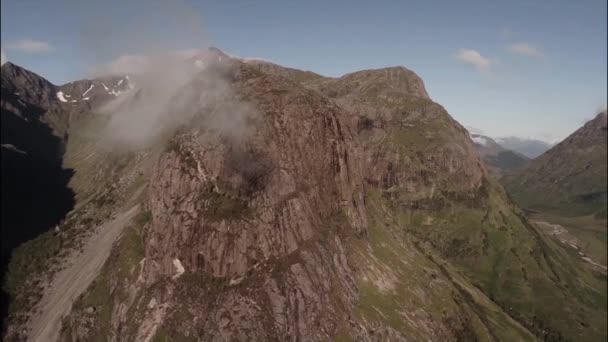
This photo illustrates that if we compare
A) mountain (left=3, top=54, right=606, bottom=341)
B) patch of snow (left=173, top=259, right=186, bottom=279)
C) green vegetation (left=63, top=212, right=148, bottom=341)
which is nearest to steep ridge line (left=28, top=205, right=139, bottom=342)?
mountain (left=3, top=54, right=606, bottom=341)

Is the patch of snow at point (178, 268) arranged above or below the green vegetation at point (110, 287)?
above

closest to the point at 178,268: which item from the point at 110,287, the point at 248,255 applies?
the point at 248,255

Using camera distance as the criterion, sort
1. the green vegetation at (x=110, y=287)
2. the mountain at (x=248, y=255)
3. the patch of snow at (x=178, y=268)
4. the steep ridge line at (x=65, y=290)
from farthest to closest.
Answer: the steep ridge line at (x=65, y=290)
the green vegetation at (x=110, y=287)
the patch of snow at (x=178, y=268)
the mountain at (x=248, y=255)

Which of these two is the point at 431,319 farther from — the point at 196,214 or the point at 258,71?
the point at 258,71

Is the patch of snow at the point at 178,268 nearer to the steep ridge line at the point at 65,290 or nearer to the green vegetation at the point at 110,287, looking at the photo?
the green vegetation at the point at 110,287

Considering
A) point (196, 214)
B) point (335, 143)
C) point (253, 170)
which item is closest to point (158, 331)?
point (196, 214)

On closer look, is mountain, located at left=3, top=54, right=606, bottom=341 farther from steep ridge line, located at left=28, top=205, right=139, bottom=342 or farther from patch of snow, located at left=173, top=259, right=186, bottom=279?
steep ridge line, located at left=28, top=205, right=139, bottom=342

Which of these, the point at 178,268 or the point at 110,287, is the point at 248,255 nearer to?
the point at 178,268

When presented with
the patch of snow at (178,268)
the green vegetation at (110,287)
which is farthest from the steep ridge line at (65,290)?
the patch of snow at (178,268)

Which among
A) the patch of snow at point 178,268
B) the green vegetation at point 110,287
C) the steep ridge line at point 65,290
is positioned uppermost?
the patch of snow at point 178,268

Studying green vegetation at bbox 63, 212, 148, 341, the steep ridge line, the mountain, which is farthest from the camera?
the steep ridge line

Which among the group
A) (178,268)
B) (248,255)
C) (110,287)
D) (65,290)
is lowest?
(65,290)

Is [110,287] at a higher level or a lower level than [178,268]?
lower
